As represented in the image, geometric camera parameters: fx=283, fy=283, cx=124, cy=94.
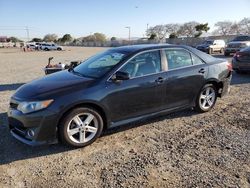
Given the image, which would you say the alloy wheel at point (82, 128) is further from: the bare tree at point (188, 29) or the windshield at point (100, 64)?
the bare tree at point (188, 29)

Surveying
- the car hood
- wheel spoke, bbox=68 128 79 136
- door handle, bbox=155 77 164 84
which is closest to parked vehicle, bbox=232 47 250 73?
door handle, bbox=155 77 164 84

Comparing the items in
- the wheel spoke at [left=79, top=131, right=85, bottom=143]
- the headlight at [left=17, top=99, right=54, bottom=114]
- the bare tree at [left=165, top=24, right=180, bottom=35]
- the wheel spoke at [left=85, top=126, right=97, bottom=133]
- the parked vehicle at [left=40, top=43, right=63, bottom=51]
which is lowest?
the parked vehicle at [left=40, top=43, right=63, bottom=51]

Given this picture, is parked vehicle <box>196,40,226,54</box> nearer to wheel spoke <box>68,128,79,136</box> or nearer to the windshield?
the windshield

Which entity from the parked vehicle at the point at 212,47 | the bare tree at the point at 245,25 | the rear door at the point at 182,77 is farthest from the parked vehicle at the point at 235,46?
the bare tree at the point at 245,25

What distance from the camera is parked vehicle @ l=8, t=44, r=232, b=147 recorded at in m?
4.22

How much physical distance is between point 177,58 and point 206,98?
4.12 feet

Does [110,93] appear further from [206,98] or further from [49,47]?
[49,47]

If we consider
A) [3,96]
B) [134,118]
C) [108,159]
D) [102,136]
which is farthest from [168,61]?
[3,96]

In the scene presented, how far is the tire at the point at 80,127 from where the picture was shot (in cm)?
432

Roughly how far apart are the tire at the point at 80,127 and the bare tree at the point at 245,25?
99.4 m

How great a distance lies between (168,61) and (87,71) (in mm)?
1557

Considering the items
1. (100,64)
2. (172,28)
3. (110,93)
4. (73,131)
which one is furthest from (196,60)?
(172,28)

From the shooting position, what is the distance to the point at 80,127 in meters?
4.48

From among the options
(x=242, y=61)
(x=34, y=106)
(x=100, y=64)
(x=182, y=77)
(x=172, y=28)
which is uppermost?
(x=172, y=28)
